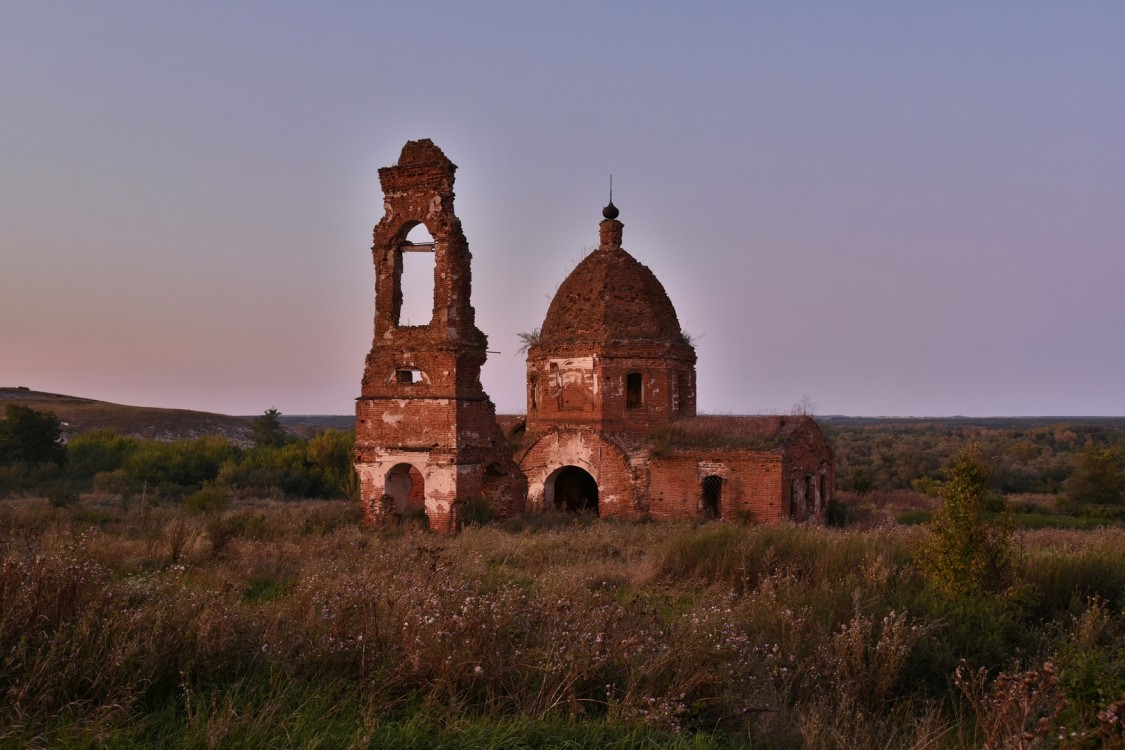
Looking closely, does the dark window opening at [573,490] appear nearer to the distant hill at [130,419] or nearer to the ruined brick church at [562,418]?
the ruined brick church at [562,418]

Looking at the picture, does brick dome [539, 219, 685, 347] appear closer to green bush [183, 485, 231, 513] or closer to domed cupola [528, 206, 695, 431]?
domed cupola [528, 206, 695, 431]

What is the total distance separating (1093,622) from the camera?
22.9 feet

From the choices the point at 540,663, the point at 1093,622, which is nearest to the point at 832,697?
the point at 540,663

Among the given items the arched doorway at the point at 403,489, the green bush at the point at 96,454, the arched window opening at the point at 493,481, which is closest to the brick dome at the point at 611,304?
the arched window opening at the point at 493,481

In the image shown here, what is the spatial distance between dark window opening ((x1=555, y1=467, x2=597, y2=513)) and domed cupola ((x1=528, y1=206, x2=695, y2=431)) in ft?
6.42

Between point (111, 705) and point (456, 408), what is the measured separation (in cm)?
1189

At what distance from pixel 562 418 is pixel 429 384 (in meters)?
7.04

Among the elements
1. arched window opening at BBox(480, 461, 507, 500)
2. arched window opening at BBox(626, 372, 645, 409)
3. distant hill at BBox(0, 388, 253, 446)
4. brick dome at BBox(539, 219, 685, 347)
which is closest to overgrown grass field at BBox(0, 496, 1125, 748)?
arched window opening at BBox(480, 461, 507, 500)

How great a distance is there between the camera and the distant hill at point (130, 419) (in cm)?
5828

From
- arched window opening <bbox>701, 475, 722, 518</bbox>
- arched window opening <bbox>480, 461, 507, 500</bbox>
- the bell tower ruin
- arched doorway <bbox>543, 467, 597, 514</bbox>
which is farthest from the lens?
arched doorway <bbox>543, 467, 597, 514</bbox>

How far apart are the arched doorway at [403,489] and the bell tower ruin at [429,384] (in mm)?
47

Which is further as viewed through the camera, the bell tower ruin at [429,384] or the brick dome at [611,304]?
the brick dome at [611,304]

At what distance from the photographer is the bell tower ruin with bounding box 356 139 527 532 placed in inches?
616

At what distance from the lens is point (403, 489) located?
17.2m
